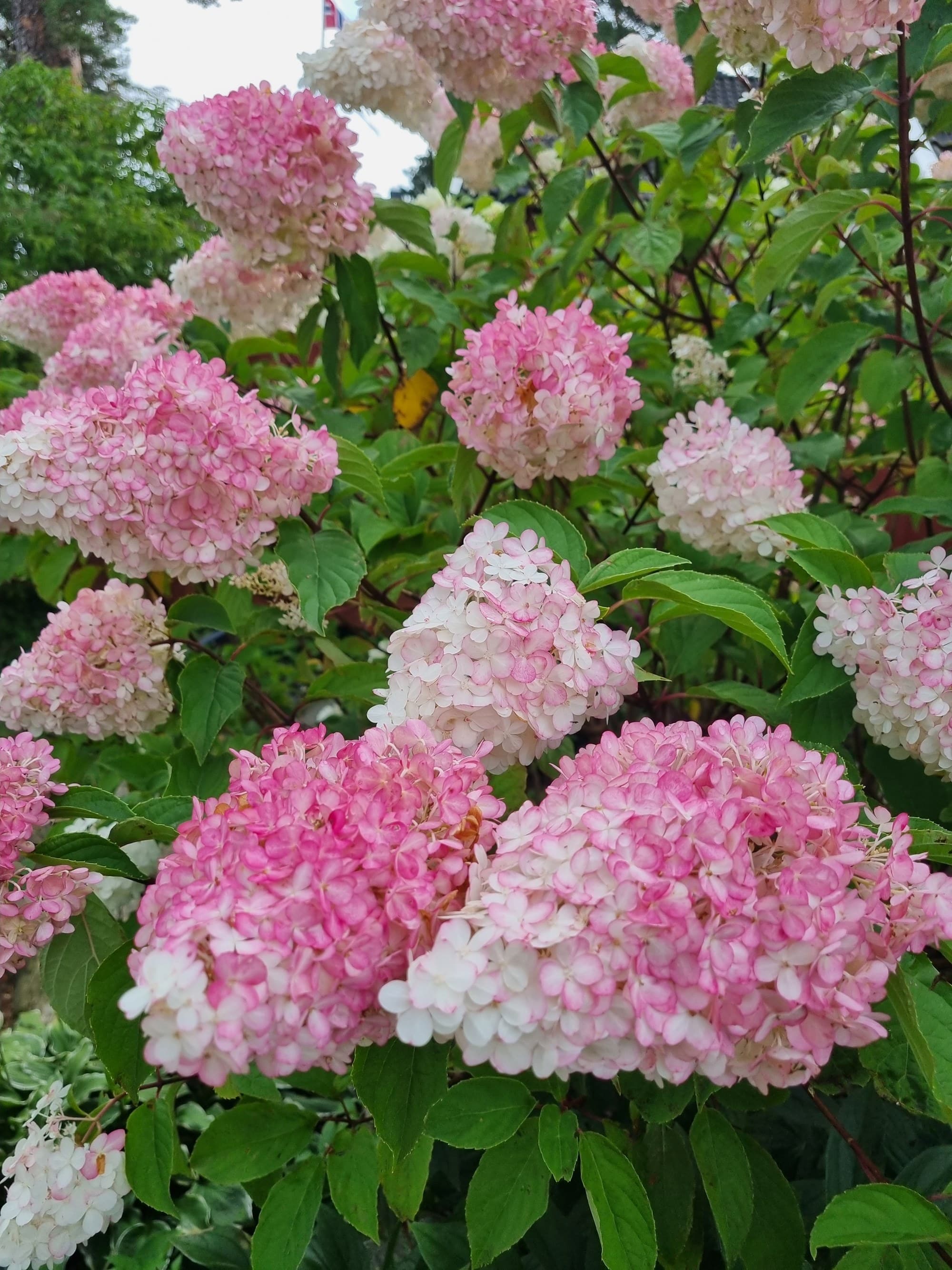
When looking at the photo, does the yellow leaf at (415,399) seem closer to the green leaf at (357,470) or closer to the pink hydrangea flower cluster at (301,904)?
the green leaf at (357,470)

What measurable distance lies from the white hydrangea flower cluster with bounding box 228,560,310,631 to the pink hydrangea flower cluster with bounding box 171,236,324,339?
0.57 m

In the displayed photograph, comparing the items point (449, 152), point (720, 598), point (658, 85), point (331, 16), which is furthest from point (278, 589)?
point (331, 16)

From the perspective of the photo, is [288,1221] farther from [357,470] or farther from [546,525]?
[357,470]

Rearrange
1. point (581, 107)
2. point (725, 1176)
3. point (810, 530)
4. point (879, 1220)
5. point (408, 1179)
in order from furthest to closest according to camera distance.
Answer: point (581, 107) < point (810, 530) < point (408, 1179) < point (725, 1176) < point (879, 1220)

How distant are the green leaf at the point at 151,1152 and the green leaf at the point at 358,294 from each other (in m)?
1.12

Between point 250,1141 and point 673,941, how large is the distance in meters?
0.57

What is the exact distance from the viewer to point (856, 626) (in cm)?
79

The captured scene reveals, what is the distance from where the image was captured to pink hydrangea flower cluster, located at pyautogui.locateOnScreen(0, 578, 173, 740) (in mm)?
1043

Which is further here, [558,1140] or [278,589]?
[278,589]

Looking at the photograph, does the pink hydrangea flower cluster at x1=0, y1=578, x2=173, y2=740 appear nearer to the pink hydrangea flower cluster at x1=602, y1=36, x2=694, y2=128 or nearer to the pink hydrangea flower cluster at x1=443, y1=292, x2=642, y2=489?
the pink hydrangea flower cluster at x1=443, y1=292, x2=642, y2=489

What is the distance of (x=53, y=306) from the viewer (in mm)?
1813

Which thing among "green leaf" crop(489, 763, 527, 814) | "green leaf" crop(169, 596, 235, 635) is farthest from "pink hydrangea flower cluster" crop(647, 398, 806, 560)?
"green leaf" crop(169, 596, 235, 635)

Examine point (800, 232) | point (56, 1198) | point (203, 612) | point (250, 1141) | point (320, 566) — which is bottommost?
point (56, 1198)

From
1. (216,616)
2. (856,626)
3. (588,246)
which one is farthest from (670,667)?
(588,246)
